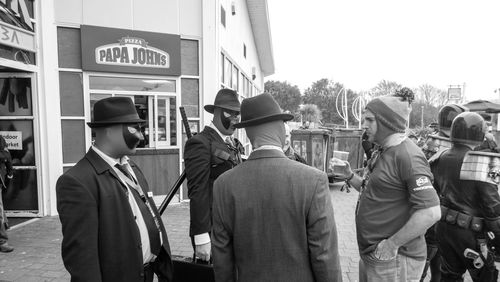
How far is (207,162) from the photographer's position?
3047 millimetres

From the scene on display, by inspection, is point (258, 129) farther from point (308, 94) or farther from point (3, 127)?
point (308, 94)

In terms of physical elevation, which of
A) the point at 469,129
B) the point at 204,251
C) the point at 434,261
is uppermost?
the point at 469,129

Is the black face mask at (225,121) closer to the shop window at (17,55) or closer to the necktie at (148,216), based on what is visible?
the necktie at (148,216)

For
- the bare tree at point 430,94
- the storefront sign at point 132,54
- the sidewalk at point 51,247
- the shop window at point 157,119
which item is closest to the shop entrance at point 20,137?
the sidewalk at point 51,247

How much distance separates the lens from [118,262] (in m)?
2.15

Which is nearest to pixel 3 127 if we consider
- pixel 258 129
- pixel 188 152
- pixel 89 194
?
pixel 188 152

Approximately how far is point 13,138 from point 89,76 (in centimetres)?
194

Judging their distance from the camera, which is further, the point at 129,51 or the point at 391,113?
the point at 129,51

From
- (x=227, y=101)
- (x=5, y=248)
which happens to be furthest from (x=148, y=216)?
(x=5, y=248)

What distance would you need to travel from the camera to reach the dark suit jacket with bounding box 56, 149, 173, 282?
1.96 m

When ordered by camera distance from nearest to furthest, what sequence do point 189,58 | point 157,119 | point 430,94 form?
point 157,119 < point 189,58 < point 430,94

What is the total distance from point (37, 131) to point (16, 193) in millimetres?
1351

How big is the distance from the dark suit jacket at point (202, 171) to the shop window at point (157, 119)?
16.6 ft

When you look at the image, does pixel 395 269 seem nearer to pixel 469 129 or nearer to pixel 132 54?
pixel 469 129
